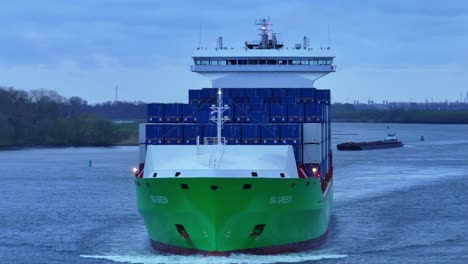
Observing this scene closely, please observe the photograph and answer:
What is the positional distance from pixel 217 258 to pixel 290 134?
6.04 metres

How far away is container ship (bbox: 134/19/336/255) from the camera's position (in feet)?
105

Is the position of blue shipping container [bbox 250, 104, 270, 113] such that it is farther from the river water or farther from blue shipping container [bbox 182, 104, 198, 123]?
the river water

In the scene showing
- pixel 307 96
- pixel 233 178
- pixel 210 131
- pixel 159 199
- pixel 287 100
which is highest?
pixel 307 96

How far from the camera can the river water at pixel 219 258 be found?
35.6 meters

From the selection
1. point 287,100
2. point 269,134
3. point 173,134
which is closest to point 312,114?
point 287,100

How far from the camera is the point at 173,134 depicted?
118 ft

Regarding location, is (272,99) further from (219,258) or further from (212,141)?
(219,258)

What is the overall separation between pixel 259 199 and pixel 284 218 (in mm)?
1449

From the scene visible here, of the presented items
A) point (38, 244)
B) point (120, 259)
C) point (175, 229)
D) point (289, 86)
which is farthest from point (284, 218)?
point (289, 86)

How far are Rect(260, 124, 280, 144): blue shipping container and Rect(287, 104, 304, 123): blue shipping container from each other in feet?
11.4

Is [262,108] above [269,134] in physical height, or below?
above

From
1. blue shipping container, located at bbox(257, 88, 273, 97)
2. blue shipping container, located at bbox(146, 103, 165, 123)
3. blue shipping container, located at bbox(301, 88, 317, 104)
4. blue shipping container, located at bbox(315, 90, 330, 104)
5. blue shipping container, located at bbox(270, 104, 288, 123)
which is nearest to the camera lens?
blue shipping container, located at bbox(270, 104, 288, 123)

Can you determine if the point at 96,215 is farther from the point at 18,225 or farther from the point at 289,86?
the point at 289,86

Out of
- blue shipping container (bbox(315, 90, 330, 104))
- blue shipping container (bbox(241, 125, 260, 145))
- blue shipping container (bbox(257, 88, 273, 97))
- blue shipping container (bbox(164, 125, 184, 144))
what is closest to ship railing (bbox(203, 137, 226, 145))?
blue shipping container (bbox(241, 125, 260, 145))
